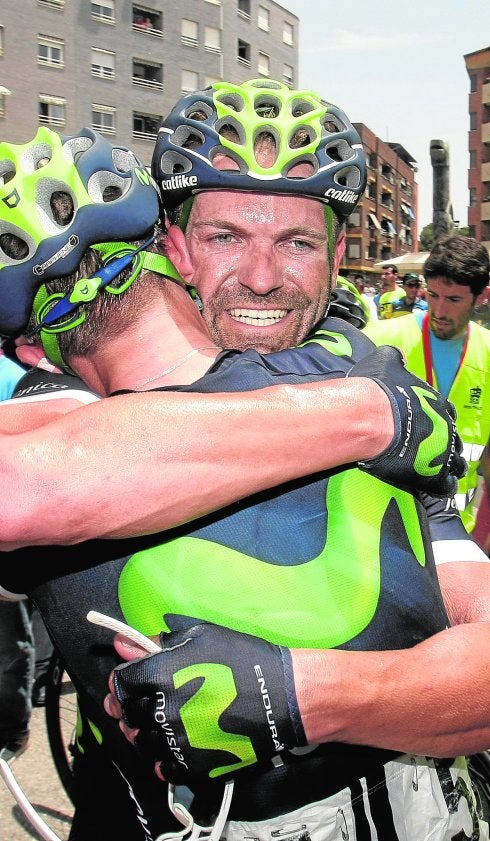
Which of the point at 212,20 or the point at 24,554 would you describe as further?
the point at 212,20

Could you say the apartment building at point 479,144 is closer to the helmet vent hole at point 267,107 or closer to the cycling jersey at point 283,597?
the helmet vent hole at point 267,107

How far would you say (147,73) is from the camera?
49625 mm

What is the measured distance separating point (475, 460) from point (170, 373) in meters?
3.95

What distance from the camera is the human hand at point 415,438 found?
5.19ft

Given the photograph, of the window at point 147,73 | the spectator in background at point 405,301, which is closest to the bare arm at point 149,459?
the spectator in background at point 405,301

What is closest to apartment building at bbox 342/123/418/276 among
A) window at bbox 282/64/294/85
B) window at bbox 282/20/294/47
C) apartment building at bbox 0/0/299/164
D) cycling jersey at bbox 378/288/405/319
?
window at bbox 282/64/294/85

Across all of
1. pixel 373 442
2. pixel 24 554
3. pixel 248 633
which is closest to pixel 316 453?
pixel 373 442

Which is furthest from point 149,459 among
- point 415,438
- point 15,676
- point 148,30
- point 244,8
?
point 244,8

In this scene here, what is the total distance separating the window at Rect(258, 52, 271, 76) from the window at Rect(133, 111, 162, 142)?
42.2ft

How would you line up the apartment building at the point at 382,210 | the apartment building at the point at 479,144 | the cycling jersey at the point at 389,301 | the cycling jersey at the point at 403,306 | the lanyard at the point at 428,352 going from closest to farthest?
the lanyard at the point at 428,352 < the cycling jersey at the point at 403,306 < the cycling jersey at the point at 389,301 < the apartment building at the point at 479,144 < the apartment building at the point at 382,210

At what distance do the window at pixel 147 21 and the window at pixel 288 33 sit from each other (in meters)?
15.2

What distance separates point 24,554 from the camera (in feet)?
5.23

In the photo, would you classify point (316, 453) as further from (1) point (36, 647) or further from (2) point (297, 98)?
(1) point (36, 647)

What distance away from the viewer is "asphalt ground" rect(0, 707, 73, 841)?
12.4 feet
